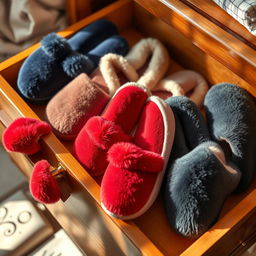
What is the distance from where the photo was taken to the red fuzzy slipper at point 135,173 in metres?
0.68

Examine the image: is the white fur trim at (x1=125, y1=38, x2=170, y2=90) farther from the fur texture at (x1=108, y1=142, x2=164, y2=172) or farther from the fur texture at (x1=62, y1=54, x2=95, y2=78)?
the fur texture at (x1=108, y1=142, x2=164, y2=172)

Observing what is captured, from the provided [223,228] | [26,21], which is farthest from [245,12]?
[26,21]

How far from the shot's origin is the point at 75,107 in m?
0.83

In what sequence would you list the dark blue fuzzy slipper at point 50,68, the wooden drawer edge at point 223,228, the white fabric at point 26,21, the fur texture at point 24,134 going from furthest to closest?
the white fabric at point 26,21 < the dark blue fuzzy slipper at point 50,68 < the fur texture at point 24,134 < the wooden drawer edge at point 223,228

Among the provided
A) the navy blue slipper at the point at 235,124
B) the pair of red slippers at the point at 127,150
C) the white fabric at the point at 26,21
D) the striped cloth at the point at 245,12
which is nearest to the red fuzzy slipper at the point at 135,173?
the pair of red slippers at the point at 127,150

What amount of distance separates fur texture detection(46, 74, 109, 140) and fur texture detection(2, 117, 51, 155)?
0.06 metres

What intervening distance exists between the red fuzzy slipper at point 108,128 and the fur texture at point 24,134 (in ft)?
0.25

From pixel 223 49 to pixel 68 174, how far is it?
0.36m

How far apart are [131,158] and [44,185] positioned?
16cm

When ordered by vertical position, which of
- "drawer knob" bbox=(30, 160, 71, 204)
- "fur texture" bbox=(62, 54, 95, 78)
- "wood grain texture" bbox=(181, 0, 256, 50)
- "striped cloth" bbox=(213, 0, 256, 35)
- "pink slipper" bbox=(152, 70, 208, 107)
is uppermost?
"striped cloth" bbox=(213, 0, 256, 35)

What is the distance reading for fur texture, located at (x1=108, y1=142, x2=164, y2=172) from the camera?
27.1 inches

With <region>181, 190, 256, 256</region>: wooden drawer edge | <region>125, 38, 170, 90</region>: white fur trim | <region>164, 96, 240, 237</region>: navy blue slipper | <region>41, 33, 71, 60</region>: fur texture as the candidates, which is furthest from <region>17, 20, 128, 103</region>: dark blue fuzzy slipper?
<region>181, 190, 256, 256</region>: wooden drawer edge

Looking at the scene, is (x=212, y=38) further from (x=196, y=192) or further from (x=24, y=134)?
(x=24, y=134)

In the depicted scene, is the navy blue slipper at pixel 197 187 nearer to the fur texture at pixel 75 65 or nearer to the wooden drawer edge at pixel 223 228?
the wooden drawer edge at pixel 223 228
